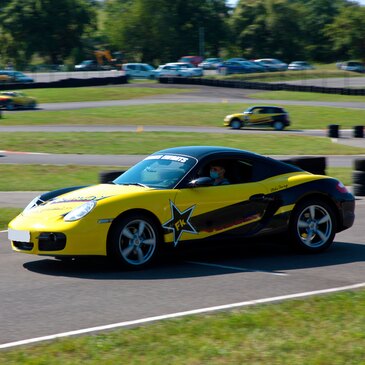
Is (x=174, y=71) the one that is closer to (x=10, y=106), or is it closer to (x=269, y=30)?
(x=10, y=106)

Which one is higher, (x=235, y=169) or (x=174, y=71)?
(x=174, y=71)

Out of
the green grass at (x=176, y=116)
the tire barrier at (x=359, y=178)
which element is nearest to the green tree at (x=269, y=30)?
the green grass at (x=176, y=116)

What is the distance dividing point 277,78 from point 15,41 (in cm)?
4051

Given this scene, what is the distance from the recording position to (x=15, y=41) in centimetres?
10606

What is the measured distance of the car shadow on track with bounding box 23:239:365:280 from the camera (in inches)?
357

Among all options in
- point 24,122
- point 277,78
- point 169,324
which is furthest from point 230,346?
point 277,78

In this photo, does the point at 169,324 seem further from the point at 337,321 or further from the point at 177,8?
the point at 177,8

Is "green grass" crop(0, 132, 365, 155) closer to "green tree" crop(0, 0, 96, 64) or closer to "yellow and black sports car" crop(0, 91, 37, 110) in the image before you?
"yellow and black sports car" crop(0, 91, 37, 110)

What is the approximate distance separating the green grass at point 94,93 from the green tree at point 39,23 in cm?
4436

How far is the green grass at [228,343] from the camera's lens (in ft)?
18.3

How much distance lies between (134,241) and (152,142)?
920 inches

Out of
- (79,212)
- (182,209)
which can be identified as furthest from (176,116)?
(79,212)

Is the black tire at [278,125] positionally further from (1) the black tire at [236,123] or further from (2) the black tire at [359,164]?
(2) the black tire at [359,164]

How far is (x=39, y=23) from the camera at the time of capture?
105 m
